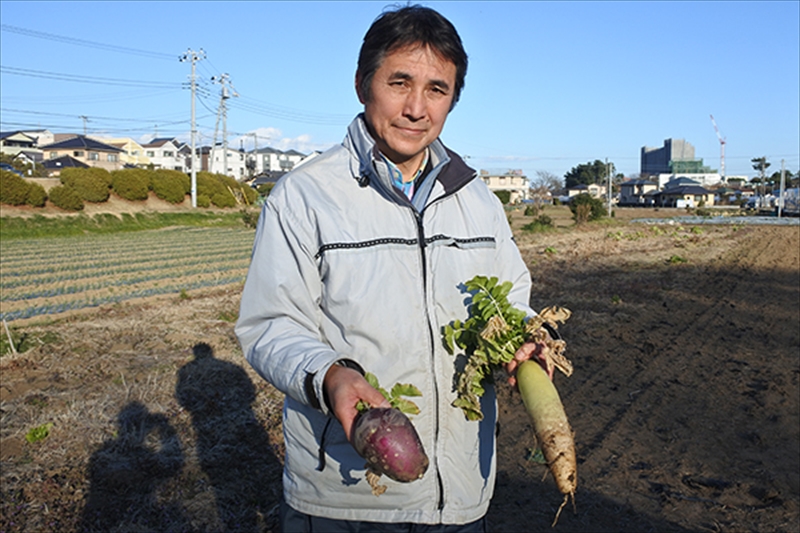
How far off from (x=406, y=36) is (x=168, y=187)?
42.4m

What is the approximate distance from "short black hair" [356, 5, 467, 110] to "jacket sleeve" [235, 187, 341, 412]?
479 mm

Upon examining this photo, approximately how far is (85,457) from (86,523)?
91 centimetres

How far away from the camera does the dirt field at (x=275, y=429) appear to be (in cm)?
415

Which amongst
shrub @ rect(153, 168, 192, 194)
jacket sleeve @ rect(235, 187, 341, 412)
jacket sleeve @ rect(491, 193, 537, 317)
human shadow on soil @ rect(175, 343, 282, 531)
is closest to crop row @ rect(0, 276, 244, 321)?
human shadow on soil @ rect(175, 343, 282, 531)

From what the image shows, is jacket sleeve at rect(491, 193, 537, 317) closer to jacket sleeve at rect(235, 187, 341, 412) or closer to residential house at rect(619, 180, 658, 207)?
jacket sleeve at rect(235, 187, 341, 412)

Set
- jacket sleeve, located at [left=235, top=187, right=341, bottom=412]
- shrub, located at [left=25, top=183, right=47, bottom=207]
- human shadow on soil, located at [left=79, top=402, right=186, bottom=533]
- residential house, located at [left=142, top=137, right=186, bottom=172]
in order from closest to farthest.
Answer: jacket sleeve, located at [left=235, top=187, right=341, bottom=412]
human shadow on soil, located at [left=79, top=402, right=186, bottom=533]
shrub, located at [left=25, top=183, right=47, bottom=207]
residential house, located at [left=142, top=137, right=186, bottom=172]

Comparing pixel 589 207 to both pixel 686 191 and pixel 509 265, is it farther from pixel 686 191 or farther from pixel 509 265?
pixel 686 191

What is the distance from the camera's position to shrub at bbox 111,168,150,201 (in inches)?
1516

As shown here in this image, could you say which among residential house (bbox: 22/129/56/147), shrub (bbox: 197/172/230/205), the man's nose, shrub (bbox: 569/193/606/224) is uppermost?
residential house (bbox: 22/129/56/147)

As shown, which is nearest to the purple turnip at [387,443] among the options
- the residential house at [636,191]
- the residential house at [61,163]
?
the residential house at [61,163]

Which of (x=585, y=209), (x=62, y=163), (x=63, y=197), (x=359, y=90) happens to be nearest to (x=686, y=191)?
(x=585, y=209)

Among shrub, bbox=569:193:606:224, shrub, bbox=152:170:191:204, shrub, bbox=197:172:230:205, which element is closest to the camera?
shrub, bbox=569:193:606:224

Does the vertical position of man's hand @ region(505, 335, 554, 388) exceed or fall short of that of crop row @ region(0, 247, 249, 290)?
it exceeds it

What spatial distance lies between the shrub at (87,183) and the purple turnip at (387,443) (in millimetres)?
37707
